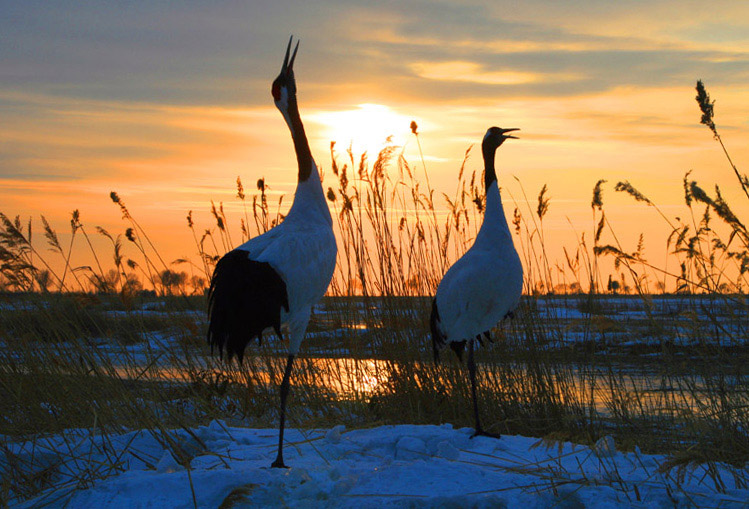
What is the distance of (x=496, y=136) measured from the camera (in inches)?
217

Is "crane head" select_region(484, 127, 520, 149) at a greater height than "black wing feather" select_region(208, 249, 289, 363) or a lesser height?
greater

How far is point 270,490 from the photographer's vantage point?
312 cm

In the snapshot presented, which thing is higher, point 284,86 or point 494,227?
point 284,86

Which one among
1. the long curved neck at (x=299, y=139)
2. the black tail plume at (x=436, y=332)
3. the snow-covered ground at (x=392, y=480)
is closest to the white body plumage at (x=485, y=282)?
the black tail plume at (x=436, y=332)

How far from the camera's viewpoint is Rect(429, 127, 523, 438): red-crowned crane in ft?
15.5

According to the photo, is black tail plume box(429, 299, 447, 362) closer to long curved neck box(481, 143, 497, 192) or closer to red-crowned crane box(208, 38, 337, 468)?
long curved neck box(481, 143, 497, 192)

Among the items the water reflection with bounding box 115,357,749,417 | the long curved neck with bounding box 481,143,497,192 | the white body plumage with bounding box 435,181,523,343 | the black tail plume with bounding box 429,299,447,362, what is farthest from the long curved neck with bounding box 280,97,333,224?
the water reflection with bounding box 115,357,749,417

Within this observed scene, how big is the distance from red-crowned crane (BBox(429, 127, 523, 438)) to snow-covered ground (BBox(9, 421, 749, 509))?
0.98m

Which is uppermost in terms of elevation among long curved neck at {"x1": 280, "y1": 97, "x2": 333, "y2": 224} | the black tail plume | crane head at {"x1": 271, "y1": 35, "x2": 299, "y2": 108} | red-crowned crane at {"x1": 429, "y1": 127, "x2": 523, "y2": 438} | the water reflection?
crane head at {"x1": 271, "y1": 35, "x2": 299, "y2": 108}

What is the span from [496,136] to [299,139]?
1.66 meters

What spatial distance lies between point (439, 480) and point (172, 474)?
127cm

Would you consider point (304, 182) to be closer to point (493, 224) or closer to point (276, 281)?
point (276, 281)

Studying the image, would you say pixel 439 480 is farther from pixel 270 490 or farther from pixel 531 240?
pixel 531 240

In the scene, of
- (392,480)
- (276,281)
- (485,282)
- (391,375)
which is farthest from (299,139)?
(392,480)
